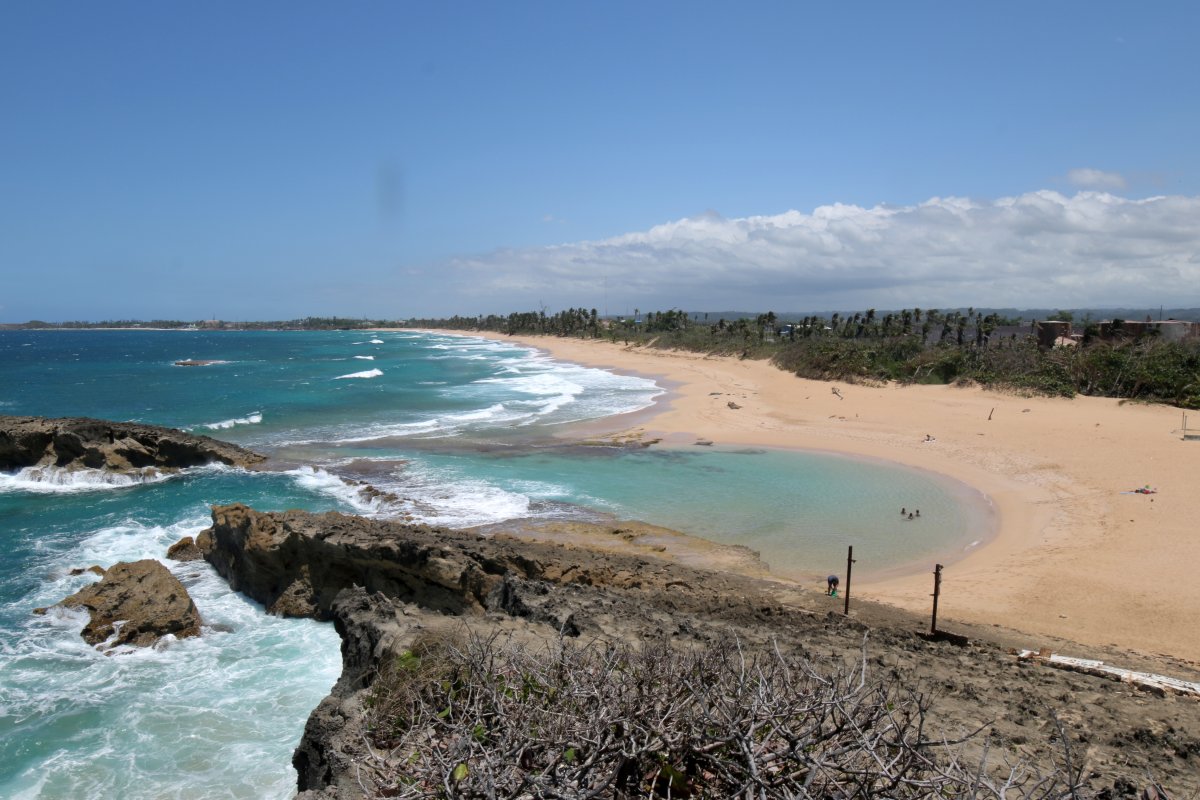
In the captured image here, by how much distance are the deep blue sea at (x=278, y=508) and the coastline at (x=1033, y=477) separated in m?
1.49

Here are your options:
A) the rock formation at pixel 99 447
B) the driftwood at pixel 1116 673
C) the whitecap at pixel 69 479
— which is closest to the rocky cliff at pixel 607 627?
the driftwood at pixel 1116 673

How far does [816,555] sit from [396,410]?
27.9 meters

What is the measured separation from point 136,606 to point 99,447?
44.3 feet

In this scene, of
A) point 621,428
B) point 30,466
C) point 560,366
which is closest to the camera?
point 30,466

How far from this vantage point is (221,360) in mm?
80438

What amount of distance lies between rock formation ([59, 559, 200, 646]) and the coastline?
12153 mm

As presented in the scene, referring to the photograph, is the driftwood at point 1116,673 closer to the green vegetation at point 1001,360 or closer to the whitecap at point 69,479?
the whitecap at point 69,479

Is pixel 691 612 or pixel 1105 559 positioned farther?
pixel 1105 559

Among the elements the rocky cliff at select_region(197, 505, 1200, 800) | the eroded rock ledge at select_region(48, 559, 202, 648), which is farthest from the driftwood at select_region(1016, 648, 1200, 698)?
the eroded rock ledge at select_region(48, 559, 202, 648)

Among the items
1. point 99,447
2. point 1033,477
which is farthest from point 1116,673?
A: point 99,447

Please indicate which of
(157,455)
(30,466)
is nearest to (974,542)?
(157,455)

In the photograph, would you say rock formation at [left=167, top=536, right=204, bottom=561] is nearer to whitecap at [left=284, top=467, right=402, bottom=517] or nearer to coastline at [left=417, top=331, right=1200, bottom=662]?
whitecap at [left=284, top=467, right=402, bottom=517]

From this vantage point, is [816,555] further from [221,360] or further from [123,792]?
[221,360]

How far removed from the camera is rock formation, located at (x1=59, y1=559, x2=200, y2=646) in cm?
1137
